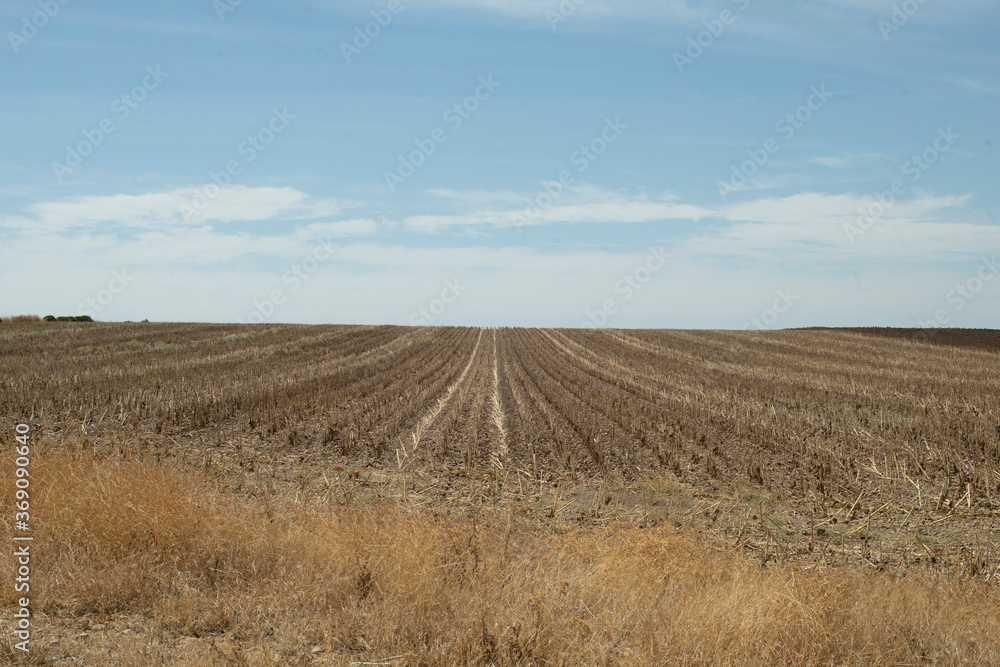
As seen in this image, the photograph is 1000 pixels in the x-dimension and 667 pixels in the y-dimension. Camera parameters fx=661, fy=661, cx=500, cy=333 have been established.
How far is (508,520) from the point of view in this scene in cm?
683

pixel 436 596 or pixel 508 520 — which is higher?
pixel 508 520

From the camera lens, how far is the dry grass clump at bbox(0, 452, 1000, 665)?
4688mm

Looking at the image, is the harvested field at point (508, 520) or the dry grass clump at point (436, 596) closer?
the dry grass clump at point (436, 596)

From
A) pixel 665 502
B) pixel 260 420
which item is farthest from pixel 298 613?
pixel 260 420

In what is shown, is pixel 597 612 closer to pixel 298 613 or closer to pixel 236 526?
pixel 298 613

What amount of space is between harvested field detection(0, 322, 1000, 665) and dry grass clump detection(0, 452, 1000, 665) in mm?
27

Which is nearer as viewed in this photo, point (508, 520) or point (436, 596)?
point (436, 596)

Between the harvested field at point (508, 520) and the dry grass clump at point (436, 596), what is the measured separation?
3cm

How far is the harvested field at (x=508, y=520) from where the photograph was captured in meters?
4.88

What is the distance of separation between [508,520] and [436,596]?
1614 mm

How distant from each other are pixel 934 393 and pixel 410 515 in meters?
19.0

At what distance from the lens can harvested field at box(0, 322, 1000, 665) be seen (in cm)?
488

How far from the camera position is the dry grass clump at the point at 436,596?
15.4 feet

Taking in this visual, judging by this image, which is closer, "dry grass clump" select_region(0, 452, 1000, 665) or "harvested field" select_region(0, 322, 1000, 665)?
"dry grass clump" select_region(0, 452, 1000, 665)
